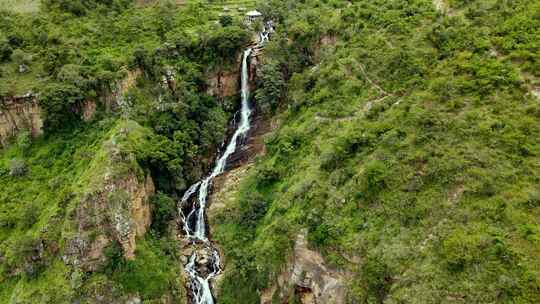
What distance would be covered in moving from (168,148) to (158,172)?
78.5 inches

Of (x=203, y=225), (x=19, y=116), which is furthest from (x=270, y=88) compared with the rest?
(x=19, y=116)

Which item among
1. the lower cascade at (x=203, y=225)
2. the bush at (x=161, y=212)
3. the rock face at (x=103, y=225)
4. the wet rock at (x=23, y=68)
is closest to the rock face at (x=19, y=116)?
the wet rock at (x=23, y=68)

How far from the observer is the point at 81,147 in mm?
33406

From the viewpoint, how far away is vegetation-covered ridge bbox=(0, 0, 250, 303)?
28391 mm

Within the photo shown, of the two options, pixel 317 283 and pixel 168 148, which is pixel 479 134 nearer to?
pixel 317 283

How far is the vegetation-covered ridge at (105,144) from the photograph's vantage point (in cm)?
2839

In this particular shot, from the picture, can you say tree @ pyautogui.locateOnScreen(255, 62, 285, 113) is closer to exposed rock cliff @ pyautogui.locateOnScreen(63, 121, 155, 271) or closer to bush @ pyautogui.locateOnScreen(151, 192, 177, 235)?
bush @ pyautogui.locateOnScreen(151, 192, 177, 235)

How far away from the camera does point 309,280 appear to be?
82.7 feet

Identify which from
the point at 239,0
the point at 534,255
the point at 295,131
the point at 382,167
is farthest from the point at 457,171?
the point at 239,0

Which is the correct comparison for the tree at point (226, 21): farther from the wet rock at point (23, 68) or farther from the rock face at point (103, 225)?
the rock face at point (103, 225)

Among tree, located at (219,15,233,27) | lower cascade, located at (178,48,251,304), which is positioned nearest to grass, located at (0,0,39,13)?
tree, located at (219,15,233,27)

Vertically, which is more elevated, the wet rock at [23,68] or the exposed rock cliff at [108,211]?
the wet rock at [23,68]

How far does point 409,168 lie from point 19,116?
2850 cm

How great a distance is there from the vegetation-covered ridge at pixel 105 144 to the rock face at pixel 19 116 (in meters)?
0.69
